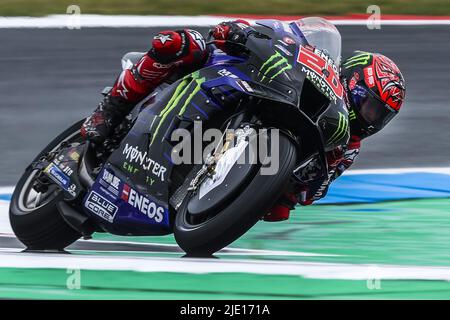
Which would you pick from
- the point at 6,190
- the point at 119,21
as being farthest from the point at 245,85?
the point at 119,21

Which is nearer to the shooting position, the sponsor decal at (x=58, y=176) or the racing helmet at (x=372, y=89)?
the racing helmet at (x=372, y=89)

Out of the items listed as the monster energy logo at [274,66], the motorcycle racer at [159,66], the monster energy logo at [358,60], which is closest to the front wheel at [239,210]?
the monster energy logo at [274,66]

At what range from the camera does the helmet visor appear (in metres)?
5.05

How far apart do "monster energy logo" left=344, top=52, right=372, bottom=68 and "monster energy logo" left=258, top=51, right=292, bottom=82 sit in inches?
21.9

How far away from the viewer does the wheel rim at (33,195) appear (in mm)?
5344

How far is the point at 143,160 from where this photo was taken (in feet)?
16.2

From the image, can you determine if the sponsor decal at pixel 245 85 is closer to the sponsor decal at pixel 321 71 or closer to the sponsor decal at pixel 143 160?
the sponsor decal at pixel 321 71

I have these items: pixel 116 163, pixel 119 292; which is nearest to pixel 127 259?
pixel 119 292

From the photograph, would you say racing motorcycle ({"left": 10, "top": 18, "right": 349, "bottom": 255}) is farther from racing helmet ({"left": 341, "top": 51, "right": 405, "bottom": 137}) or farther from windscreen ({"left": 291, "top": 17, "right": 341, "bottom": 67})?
racing helmet ({"left": 341, "top": 51, "right": 405, "bottom": 137})

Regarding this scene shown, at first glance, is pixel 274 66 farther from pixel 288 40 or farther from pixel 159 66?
pixel 159 66

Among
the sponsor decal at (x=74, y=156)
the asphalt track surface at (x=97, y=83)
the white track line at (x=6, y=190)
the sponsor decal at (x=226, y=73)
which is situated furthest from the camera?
the asphalt track surface at (x=97, y=83)

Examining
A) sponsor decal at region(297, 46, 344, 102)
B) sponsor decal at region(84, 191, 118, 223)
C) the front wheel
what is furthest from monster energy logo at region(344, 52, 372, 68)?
sponsor decal at region(84, 191, 118, 223)

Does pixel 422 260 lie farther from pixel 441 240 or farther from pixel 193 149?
pixel 193 149

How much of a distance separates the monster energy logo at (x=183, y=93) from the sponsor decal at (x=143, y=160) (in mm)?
84
